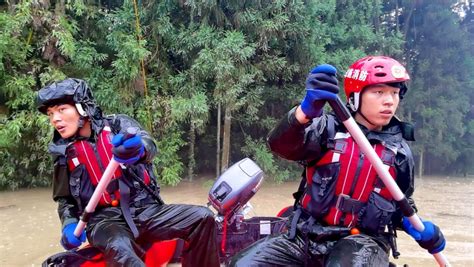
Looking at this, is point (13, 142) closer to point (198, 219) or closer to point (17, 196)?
point (17, 196)

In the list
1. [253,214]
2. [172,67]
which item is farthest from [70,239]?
[172,67]

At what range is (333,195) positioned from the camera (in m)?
2.31

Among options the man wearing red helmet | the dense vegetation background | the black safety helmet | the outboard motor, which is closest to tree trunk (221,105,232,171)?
the dense vegetation background

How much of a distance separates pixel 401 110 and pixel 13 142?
892 cm

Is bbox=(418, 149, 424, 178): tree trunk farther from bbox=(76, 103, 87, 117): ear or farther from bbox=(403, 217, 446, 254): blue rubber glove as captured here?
bbox=(76, 103, 87, 117): ear

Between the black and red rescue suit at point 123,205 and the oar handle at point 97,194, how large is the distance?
100mm

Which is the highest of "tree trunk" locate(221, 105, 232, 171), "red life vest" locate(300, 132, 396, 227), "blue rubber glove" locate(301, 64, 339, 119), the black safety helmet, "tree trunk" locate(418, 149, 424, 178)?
"blue rubber glove" locate(301, 64, 339, 119)

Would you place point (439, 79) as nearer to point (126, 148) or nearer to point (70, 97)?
point (70, 97)

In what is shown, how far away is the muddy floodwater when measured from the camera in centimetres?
450

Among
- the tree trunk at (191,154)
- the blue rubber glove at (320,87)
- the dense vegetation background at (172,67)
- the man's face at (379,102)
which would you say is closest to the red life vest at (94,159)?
the blue rubber glove at (320,87)

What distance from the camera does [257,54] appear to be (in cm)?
782

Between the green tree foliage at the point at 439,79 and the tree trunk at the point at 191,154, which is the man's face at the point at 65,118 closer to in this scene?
the tree trunk at the point at 191,154

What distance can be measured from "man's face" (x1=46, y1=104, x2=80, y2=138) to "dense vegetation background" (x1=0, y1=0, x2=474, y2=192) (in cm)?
419

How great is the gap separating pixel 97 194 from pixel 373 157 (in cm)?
160
